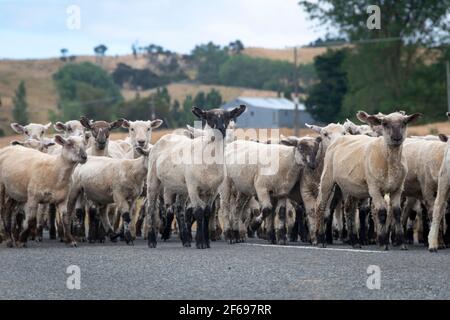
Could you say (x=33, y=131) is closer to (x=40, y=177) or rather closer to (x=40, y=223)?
(x=40, y=223)

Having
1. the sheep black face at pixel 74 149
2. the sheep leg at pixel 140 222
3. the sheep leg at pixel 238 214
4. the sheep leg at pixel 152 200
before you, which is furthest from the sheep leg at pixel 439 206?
the sheep leg at pixel 140 222

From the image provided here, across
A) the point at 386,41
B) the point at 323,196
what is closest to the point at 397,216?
the point at 323,196

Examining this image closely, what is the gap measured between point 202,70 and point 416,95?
109019mm

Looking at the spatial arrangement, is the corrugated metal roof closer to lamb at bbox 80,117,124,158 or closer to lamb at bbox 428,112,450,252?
lamb at bbox 80,117,124,158

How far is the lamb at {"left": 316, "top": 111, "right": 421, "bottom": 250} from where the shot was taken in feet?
63.3

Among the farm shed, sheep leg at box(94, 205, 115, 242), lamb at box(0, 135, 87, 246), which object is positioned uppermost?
lamb at box(0, 135, 87, 246)

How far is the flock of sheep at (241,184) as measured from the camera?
19625mm

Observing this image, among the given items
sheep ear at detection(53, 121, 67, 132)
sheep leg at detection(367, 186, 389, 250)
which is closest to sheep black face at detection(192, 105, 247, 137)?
sheep leg at detection(367, 186, 389, 250)

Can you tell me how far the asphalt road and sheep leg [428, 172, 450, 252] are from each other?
291 millimetres

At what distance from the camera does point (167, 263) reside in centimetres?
1658

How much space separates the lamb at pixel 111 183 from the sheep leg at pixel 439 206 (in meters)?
6.20

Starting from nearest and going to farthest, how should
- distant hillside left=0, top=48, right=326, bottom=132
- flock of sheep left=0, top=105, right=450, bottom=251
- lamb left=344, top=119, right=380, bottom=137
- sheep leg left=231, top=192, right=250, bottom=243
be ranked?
flock of sheep left=0, top=105, right=450, bottom=251 → sheep leg left=231, top=192, right=250, bottom=243 → lamb left=344, top=119, right=380, bottom=137 → distant hillside left=0, top=48, right=326, bottom=132
